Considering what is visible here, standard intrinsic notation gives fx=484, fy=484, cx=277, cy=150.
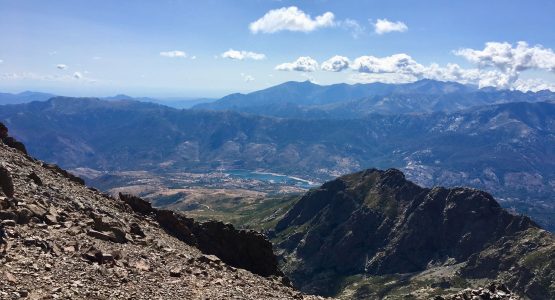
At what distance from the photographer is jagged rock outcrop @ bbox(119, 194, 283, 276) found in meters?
60.7

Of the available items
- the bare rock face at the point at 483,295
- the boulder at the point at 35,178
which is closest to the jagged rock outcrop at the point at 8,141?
the boulder at the point at 35,178

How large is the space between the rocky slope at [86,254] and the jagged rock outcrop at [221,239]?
4.44 meters

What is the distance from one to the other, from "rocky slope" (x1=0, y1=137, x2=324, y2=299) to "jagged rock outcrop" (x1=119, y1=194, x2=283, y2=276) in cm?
444

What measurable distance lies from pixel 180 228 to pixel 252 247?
54.1ft

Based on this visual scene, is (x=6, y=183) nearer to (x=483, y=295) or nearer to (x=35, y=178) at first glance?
(x=35, y=178)

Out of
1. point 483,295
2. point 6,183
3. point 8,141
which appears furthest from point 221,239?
point 6,183

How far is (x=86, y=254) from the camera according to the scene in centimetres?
3225

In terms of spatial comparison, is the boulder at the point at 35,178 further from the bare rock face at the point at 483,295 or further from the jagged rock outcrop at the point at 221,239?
the bare rock face at the point at 483,295

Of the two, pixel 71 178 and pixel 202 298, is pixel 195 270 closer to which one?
pixel 202 298

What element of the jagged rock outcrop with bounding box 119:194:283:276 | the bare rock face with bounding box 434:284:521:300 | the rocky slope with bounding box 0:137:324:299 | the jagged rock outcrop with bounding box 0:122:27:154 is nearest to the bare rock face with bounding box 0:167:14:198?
the rocky slope with bounding box 0:137:324:299

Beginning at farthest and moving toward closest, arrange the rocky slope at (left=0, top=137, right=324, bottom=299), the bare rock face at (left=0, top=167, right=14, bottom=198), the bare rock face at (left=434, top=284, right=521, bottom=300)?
1. the bare rock face at (left=434, top=284, right=521, bottom=300)
2. the bare rock face at (left=0, top=167, right=14, bottom=198)
3. the rocky slope at (left=0, top=137, right=324, bottom=299)

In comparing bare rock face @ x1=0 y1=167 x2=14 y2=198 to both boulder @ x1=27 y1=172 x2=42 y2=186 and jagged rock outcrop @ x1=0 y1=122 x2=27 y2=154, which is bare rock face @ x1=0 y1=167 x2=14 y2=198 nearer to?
boulder @ x1=27 y1=172 x2=42 y2=186

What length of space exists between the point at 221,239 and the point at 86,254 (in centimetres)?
4155

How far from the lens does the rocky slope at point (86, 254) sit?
1083 inches
